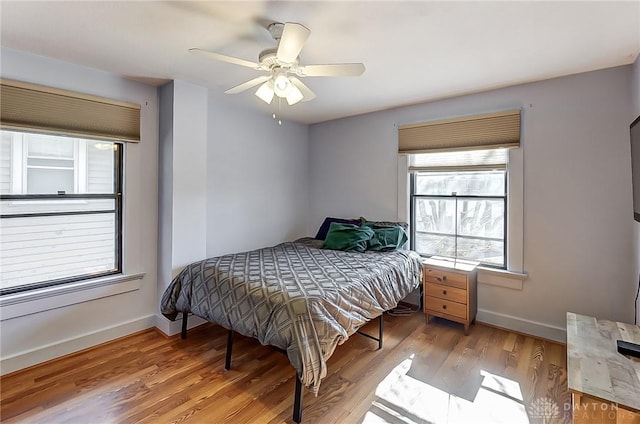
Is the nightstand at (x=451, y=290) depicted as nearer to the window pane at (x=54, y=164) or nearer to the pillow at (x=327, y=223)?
the pillow at (x=327, y=223)

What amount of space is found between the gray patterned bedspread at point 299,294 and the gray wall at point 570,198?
1103mm

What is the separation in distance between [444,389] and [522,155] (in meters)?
2.20

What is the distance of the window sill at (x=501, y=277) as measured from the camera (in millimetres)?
2936

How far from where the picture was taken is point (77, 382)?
A: 2184mm

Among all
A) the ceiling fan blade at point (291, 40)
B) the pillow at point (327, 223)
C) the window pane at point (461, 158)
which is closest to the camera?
the ceiling fan blade at point (291, 40)

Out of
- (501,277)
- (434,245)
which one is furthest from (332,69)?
(501,277)

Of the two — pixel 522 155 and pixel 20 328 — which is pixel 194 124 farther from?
pixel 522 155

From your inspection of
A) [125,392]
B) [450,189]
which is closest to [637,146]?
[450,189]

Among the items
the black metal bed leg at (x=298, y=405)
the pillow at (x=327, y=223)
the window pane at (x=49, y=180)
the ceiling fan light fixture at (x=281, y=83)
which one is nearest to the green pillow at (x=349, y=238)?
the pillow at (x=327, y=223)

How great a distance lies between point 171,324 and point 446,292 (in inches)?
105

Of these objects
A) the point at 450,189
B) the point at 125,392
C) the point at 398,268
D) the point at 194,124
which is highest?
the point at 194,124

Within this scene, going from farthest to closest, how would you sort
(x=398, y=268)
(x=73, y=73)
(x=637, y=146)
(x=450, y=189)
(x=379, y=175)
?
(x=379, y=175), (x=450, y=189), (x=398, y=268), (x=73, y=73), (x=637, y=146)

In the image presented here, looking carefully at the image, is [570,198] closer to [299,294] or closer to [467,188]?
[467,188]

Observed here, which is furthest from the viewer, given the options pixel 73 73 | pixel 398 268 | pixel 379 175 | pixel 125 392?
pixel 379 175
